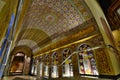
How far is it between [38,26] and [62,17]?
210cm

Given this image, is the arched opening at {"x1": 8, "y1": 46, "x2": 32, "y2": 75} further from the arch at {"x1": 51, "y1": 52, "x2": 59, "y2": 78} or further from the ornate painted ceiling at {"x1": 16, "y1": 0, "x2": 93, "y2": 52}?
the ornate painted ceiling at {"x1": 16, "y1": 0, "x2": 93, "y2": 52}

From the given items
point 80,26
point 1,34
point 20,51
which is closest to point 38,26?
point 80,26

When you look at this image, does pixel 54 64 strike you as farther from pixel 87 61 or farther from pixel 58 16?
pixel 58 16

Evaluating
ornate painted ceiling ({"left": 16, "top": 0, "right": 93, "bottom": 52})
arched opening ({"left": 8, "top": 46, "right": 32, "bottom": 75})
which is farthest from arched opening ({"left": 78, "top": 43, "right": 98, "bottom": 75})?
arched opening ({"left": 8, "top": 46, "right": 32, "bottom": 75})

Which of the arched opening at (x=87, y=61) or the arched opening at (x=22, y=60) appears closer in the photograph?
the arched opening at (x=87, y=61)

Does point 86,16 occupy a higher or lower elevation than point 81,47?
higher

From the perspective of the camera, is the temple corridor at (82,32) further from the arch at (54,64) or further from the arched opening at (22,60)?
the arched opening at (22,60)

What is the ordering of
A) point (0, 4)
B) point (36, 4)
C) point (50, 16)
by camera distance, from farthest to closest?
1. point (50, 16)
2. point (36, 4)
3. point (0, 4)

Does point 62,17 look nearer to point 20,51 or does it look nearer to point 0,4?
point 0,4

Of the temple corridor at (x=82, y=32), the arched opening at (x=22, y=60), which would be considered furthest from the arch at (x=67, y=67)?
the arched opening at (x=22, y=60)

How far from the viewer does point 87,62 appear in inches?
183

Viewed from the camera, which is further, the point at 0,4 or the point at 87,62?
the point at 87,62

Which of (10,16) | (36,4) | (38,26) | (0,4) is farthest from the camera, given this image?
(38,26)

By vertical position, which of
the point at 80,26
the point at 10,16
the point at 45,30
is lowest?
the point at 10,16
